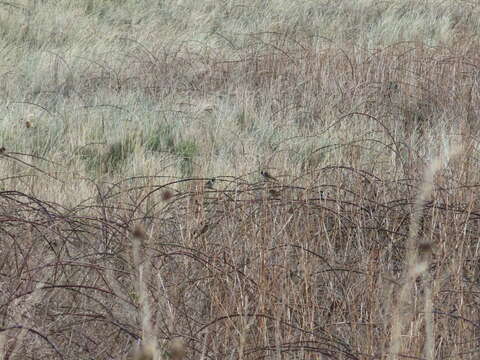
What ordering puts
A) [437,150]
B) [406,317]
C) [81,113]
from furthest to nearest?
[81,113]
[437,150]
[406,317]

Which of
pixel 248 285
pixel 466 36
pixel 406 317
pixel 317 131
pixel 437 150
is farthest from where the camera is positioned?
pixel 466 36

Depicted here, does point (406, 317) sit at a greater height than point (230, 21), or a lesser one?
lesser

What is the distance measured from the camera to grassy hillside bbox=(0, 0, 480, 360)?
2207mm

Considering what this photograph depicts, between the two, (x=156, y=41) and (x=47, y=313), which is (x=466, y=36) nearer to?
(x=156, y=41)

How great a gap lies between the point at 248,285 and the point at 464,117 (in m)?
2.62

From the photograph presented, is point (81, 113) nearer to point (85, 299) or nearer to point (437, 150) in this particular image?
point (437, 150)

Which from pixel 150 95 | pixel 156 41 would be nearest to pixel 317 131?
pixel 150 95

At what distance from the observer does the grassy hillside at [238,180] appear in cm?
221

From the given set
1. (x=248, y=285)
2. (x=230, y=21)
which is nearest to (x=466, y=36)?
(x=230, y=21)

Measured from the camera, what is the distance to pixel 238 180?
3.81 meters

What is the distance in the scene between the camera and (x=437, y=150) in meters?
4.09

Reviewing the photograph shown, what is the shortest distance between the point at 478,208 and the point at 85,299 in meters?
1.69

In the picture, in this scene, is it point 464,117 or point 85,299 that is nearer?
point 85,299

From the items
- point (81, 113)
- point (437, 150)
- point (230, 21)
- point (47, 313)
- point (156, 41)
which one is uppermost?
point (230, 21)
